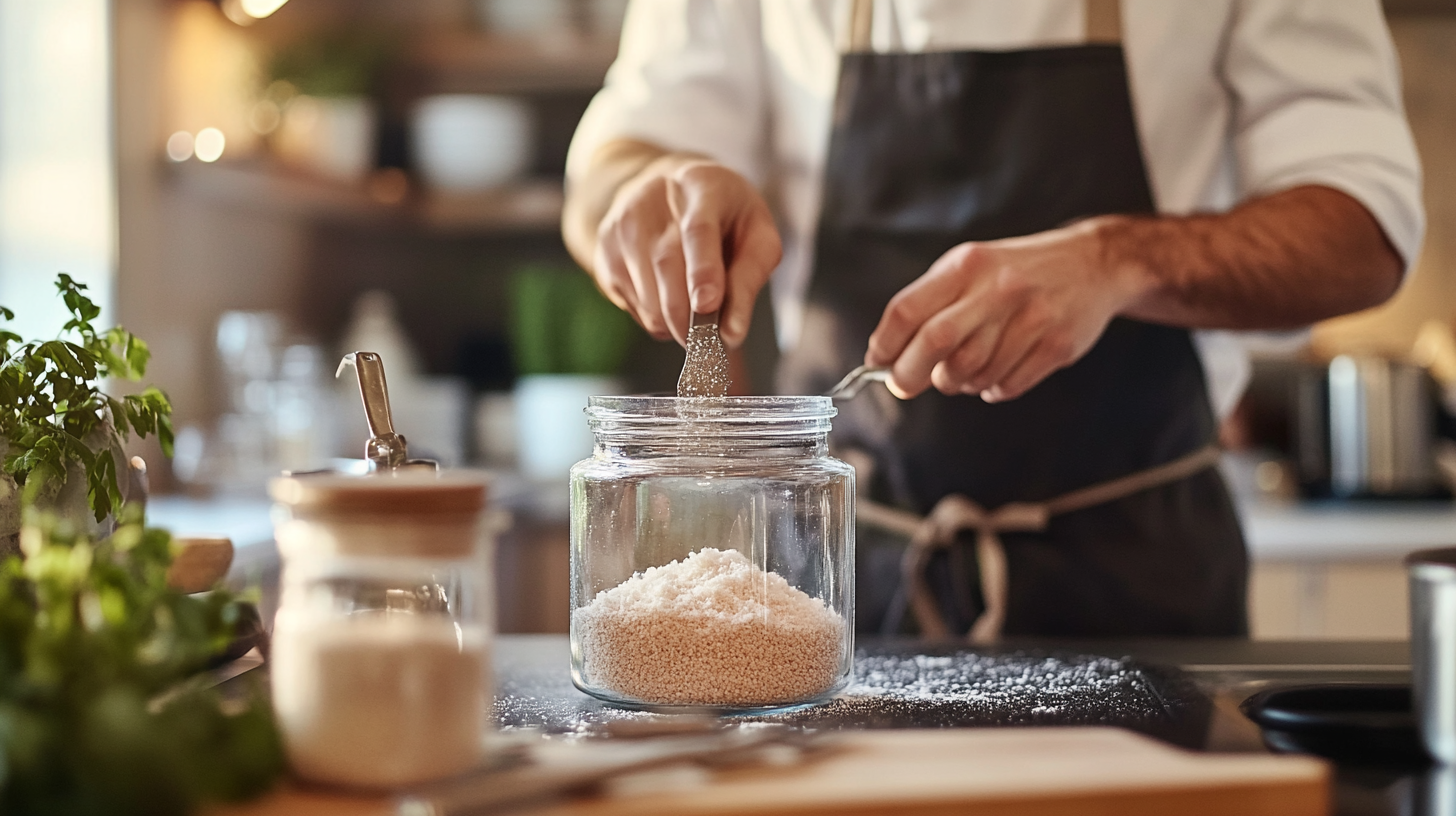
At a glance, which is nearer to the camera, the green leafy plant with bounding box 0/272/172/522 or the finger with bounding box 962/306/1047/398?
the green leafy plant with bounding box 0/272/172/522

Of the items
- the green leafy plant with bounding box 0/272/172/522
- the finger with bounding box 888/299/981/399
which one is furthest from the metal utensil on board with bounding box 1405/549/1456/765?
the green leafy plant with bounding box 0/272/172/522

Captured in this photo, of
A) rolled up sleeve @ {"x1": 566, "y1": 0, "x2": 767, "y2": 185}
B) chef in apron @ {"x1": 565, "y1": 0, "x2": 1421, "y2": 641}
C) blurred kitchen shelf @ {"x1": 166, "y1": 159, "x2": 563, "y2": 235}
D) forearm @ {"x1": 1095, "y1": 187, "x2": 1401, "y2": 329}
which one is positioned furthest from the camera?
blurred kitchen shelf @ {"x1": 166, "y1": 159, "x2": 563, "y2": 235}

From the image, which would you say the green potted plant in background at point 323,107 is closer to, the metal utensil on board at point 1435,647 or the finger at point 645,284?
the finger at point 645,284

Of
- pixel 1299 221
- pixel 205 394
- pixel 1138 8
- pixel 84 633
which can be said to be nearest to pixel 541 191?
pixel 205 394

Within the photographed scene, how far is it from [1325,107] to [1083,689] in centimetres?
57

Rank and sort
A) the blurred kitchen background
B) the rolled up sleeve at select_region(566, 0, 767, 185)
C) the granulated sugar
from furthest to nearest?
1. the blurred kitchen background
2. the rolled up sleeve at select_region(566, 0, 767, 185)
3. the granulated sugar

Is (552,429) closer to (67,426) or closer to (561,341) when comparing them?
(561,341)

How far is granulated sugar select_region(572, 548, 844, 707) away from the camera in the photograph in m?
0.65

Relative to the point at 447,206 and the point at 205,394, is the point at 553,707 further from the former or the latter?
the point at 447,206

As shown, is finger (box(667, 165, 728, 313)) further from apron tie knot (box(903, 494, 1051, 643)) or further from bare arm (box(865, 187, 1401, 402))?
apron tie knot (box(903, 494, 1051, 643))

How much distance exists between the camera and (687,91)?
1.15 meters

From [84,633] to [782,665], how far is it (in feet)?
1.09

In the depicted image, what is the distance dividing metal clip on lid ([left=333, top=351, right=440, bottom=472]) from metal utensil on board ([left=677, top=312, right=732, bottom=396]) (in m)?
0.18

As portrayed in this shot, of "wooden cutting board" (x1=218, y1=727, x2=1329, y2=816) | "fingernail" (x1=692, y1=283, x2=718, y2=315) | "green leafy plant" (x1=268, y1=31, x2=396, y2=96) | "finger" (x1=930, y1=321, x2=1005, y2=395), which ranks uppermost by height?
"green leafy plant" (x1=268, y1=31, x2=396, y2=96)
